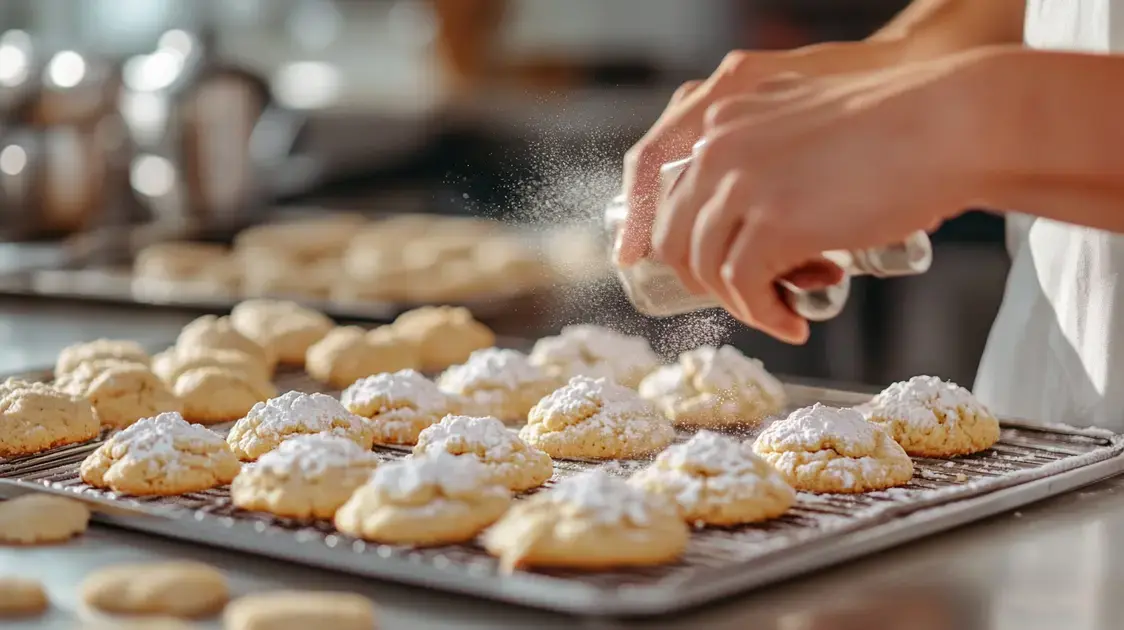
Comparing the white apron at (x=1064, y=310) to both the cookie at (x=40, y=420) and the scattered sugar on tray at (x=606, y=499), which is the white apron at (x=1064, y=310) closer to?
the scattered sugar on tray at (x=606, y=499)

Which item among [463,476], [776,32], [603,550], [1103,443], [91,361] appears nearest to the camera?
[603,550]

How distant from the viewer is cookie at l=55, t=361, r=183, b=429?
6.18 feet

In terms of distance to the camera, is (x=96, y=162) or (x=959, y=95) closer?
(x=959, y=95)

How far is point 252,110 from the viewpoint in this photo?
13.2 feet

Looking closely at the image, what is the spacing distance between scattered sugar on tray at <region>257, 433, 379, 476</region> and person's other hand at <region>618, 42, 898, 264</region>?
361 mm

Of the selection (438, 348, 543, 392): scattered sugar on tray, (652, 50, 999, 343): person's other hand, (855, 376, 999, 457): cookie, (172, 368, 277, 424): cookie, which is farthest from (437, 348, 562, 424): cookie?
(652, 50, 999, 343): person's other hand

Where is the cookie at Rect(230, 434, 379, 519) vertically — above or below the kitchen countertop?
above

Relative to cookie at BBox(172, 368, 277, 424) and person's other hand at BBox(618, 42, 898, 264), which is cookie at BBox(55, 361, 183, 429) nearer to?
cookie at BBox(172, 368, 277, 424)

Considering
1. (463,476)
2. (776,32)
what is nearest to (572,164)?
(463,476)

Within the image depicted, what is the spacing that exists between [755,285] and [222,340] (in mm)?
1250

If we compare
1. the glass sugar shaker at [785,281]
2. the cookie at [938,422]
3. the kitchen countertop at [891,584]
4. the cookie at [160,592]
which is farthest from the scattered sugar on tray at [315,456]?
the cookie at [938,422]

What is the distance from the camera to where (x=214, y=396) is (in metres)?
1.95

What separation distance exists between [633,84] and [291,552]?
4.43m

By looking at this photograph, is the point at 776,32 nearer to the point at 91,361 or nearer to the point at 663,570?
the point at 91,361
